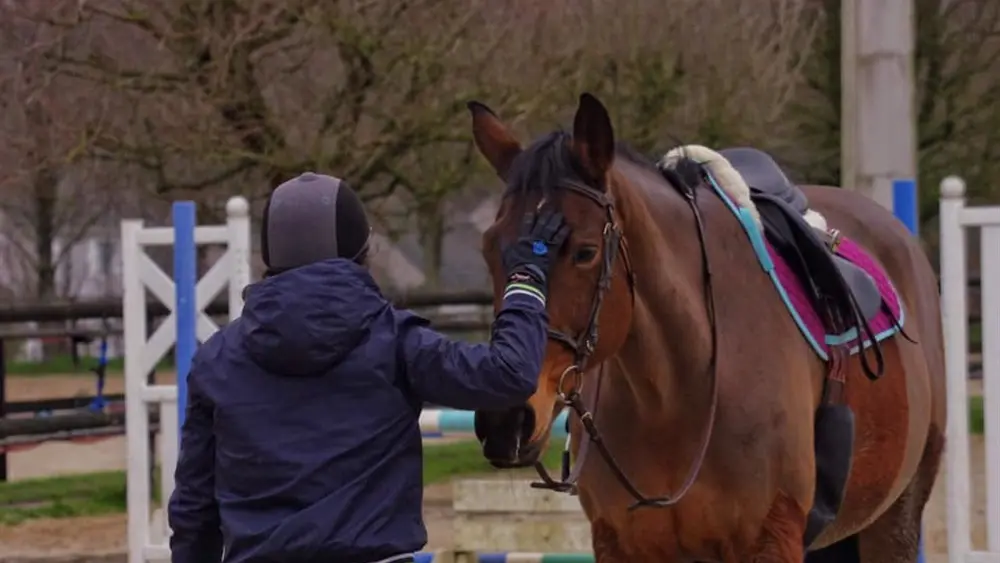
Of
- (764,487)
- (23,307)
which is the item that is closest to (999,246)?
(764,487)

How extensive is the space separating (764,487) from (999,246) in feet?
→ 7.41

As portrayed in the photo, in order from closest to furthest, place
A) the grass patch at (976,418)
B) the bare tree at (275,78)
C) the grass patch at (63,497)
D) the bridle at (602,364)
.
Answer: the bridle at (602,364)
the bare tree at (275,78)
the grass patch at (63,497)
the grass patch at (976,418)

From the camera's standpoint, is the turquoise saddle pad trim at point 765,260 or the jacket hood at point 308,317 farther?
the turquoise saddle pad trim at point 765,260

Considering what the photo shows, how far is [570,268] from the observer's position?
2533mm

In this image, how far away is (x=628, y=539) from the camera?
307 centimetres

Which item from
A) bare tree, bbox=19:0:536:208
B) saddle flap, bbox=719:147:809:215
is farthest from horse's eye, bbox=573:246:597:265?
bare tree, bbox=19:0:536:208

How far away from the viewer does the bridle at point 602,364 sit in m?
2.54

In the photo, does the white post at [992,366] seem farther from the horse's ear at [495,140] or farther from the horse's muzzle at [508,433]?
the horse's muzzle at [508,433]

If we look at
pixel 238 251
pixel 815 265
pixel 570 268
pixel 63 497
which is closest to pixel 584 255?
pixel 570 268

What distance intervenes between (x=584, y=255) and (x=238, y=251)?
2.58 meters

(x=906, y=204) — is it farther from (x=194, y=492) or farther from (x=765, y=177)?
(x=194, y=492)

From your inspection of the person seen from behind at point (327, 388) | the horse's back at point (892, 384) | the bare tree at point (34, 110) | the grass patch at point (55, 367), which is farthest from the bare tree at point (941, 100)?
the grass patch at point (55, 367)

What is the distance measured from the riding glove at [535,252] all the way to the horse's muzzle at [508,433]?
22 cm

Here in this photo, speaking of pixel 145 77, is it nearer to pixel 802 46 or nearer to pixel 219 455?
pixel 802 46
